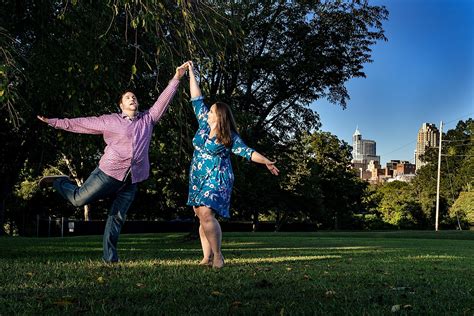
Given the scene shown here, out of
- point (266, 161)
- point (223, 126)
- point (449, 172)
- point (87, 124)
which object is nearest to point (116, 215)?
point (87, 124)

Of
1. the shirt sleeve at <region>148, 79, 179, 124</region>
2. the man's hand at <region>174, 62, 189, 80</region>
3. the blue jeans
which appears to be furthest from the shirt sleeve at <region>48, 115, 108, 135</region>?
the man's hand at <region>174, 62, 189, 80</region>

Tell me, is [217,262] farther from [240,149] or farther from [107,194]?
[107,194]

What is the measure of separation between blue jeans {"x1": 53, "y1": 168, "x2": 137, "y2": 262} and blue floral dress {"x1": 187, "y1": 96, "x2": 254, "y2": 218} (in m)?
0.91

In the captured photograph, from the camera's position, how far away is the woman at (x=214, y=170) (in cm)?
632

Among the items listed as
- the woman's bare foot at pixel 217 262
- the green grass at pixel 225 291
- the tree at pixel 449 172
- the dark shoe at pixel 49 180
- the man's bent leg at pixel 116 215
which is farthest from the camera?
the tree at pixel 449 172

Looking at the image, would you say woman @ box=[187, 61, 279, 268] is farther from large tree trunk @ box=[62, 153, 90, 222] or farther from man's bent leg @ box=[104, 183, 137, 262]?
large tree trunk @ box=[62, 153, 90, 222]

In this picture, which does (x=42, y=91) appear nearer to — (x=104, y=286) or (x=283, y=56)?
(x=104, y=286)

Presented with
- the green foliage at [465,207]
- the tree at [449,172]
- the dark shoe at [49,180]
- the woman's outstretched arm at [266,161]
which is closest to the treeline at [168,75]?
the dark shoe at [49,180]

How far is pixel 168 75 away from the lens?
9125mm

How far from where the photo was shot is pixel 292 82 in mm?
18750

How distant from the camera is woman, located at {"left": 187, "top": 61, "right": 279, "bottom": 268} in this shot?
249 inches

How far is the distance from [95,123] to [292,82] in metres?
12.9

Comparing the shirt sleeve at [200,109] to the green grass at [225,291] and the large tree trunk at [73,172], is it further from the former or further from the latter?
the large tree trunk at [73,172]

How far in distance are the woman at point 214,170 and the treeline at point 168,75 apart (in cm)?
99
